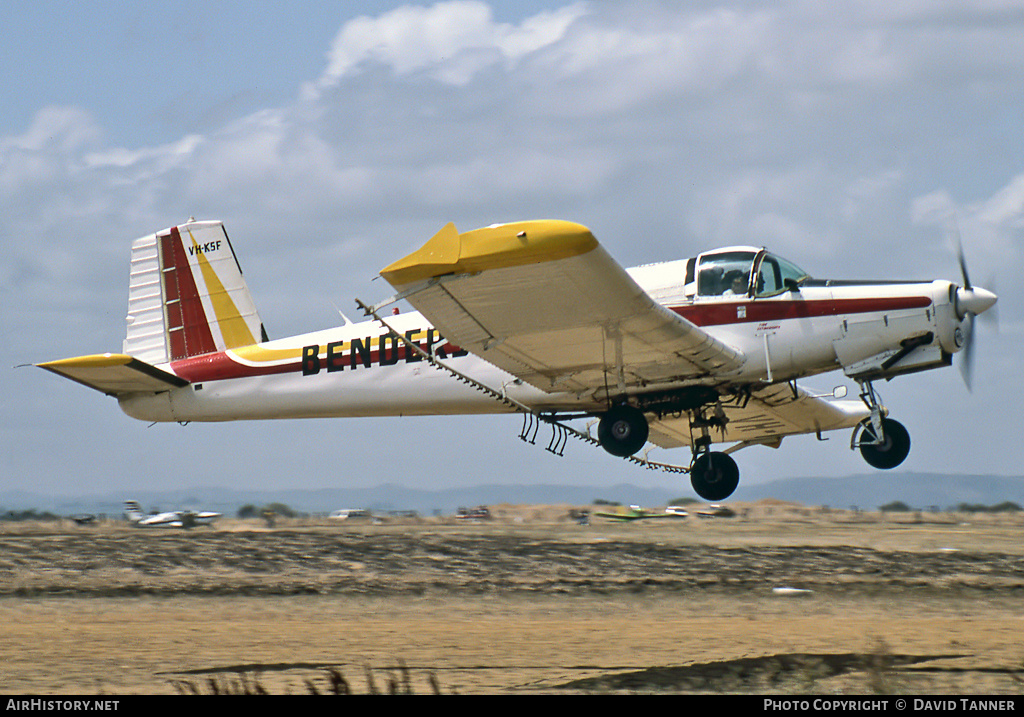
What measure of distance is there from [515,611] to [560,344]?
758 cm

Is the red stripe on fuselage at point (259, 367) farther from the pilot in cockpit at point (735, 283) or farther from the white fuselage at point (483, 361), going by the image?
the pilot in cockpit at point (735, 283)

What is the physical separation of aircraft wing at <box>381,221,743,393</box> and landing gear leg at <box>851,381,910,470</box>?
7.36ft

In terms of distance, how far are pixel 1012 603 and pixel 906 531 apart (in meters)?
18.1

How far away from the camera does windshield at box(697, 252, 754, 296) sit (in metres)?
17.2

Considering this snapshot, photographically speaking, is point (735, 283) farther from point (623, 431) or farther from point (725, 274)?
point (623, 431)

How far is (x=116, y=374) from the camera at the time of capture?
67.0 ft

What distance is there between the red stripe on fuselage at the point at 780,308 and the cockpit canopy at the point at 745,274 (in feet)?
0.63

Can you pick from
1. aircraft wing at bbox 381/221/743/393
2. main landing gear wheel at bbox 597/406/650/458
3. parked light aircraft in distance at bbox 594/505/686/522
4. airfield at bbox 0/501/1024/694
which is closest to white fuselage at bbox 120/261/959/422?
aircraft wing at bbox 381/221/743/393

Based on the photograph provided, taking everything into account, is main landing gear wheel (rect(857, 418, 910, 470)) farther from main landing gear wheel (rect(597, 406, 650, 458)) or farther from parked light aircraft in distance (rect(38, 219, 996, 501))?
main landing gear wheel (rect(597, 406, 650, 458))

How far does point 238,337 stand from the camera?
73.3 feet

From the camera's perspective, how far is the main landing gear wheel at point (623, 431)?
17.6m

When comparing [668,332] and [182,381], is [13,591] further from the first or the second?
[668,332]
